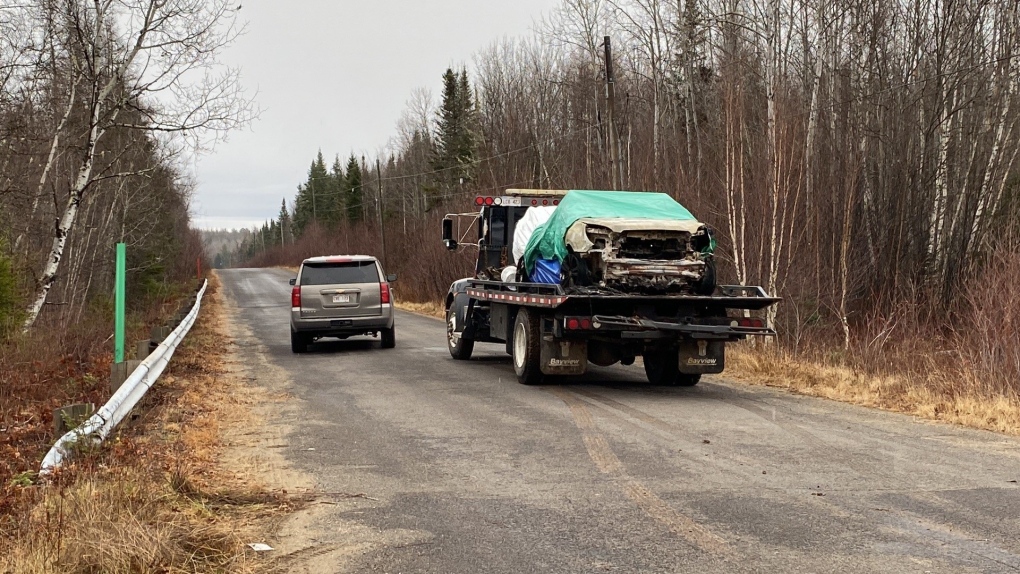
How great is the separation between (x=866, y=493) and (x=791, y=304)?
11151 millimetres

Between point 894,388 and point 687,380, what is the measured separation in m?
2.67

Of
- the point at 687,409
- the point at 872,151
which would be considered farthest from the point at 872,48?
the point at 687,409

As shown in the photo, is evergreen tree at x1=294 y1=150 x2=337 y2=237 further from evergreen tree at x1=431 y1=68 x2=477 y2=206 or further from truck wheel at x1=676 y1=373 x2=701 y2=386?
truck wheel at x1=676 y1=373 x2=701 y2=386

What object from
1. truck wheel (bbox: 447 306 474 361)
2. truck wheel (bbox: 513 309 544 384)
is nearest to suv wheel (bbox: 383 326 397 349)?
truck wheel (bbox: 447 306 474 361)

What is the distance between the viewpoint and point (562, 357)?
1180 cm

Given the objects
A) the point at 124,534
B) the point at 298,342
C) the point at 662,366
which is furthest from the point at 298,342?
the point at 124,534

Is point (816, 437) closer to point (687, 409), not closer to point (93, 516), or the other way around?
point (687, 409)

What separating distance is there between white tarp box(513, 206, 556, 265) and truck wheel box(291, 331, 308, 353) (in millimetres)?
5406

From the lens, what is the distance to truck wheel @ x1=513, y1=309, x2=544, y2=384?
39.4ft

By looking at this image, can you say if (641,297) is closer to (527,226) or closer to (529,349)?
(529,349)

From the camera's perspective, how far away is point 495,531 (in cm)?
532

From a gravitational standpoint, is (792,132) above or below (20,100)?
below

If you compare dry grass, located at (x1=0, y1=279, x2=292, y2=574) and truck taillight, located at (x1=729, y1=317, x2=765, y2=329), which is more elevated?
truck taillight, located at (x1=729, y1=317, x2=765, y2=329)

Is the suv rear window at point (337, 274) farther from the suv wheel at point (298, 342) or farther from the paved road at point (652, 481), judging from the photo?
the paved road at point (652, 481)
